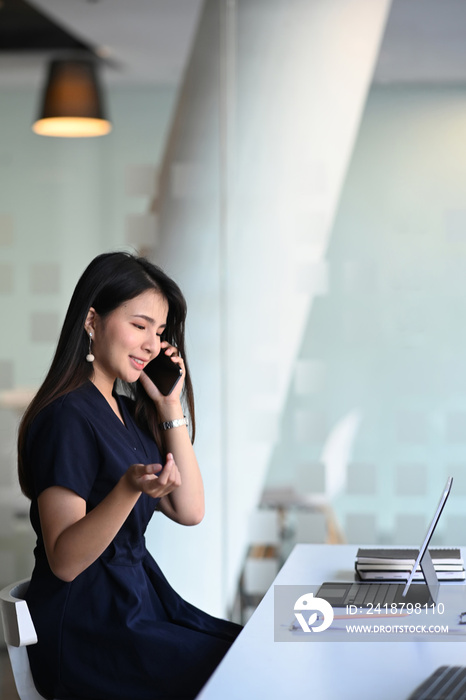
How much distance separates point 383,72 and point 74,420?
2206 millimetres

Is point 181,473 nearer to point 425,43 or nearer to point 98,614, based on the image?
point 98,614

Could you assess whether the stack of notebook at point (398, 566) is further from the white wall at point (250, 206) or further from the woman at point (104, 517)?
the white wall at point (250, 206)

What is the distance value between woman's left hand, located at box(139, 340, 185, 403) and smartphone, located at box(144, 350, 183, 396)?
2cm

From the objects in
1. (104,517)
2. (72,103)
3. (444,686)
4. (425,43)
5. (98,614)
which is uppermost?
(425,43)

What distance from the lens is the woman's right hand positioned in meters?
1.53

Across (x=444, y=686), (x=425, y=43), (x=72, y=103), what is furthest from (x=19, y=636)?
(x=425, y=43)

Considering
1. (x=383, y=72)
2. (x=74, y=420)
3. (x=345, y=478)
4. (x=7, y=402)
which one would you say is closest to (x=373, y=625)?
(x=74, y=420)

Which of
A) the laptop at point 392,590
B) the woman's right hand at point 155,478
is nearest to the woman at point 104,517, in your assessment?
the woman's right hand at point 155,478

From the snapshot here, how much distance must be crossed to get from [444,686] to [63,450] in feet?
2.82

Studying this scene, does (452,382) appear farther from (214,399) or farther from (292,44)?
(292,44)

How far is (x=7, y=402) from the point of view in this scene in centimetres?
346

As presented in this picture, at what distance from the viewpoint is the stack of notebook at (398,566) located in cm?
195

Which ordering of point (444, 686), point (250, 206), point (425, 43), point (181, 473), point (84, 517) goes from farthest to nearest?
1. point (250, 206)
2. point (425, 43)
3. point (181, 473)
4. point (84, 517)
5. point (444, 686)

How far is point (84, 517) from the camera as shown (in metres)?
1.66
